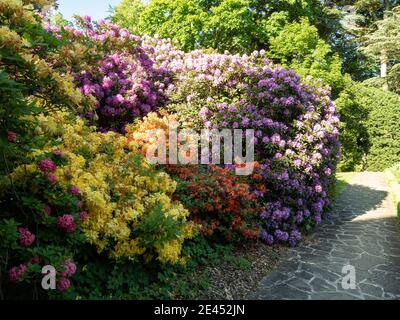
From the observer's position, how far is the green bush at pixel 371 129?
60.3 feet

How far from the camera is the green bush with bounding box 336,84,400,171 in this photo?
724 inches

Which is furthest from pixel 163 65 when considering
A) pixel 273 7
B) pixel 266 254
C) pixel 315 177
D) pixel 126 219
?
pixel 273 7

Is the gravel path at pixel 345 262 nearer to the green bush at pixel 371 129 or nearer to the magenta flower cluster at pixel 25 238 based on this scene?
the magenta flower cluster at pixel 25 238

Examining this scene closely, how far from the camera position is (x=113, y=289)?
152 inches

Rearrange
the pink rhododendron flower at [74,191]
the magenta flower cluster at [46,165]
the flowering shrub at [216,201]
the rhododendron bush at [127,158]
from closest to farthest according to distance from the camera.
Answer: the rhododendron bush at [127,158]
the magenta flower cluster at [46,165]
the pink rhododendron flower at [74,191]
the flowering shrub at [216,201]

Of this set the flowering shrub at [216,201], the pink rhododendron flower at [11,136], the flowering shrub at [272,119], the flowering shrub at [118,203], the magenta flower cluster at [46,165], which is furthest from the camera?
the flowering shrub at [272,119]

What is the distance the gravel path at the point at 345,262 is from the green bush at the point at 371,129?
883 cm

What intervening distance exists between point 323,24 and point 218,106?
18586 millimetres

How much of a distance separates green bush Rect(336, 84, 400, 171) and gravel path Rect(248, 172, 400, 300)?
8830 mm

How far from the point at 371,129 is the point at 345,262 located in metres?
14.2

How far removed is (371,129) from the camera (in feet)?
61.4

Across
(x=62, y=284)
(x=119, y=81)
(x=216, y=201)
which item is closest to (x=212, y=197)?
(x=216, y=201)

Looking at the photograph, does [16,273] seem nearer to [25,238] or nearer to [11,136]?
[25,238]

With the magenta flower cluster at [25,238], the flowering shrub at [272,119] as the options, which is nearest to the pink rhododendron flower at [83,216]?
the magenta flower cluster at [25,238]
